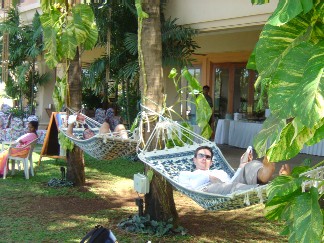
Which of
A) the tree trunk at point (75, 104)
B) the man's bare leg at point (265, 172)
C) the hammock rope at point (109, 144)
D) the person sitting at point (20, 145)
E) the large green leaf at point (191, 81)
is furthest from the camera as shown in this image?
the person sitting at point (20, 145)

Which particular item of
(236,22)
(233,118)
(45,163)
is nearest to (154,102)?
(236,22)

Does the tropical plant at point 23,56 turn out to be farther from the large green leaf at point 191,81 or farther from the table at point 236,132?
the large green leaf at point 191,81

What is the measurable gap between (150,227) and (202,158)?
31.5 inches

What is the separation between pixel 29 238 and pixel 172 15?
5207mm

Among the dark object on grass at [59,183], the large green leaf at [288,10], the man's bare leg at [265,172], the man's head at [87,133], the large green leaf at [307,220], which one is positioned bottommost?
the dark object on grass at [59,183]

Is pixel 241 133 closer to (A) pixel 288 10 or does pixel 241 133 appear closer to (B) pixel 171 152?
(B) pixel 171 152

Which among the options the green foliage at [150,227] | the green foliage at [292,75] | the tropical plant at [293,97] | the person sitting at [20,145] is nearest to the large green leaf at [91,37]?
the person sitting at [20,145]

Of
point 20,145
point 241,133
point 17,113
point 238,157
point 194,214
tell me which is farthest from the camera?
point 17,113

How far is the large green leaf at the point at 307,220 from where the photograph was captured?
1.36 meters

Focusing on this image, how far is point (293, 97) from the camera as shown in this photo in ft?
3.91

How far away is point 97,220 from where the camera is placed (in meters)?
5.00

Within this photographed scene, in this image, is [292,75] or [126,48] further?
[126,48]

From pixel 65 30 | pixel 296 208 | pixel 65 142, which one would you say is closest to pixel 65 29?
pixel 65 30

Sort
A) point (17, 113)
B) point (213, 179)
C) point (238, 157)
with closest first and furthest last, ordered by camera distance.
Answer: point (213, 179), point (238, 157), point (17, 113)
